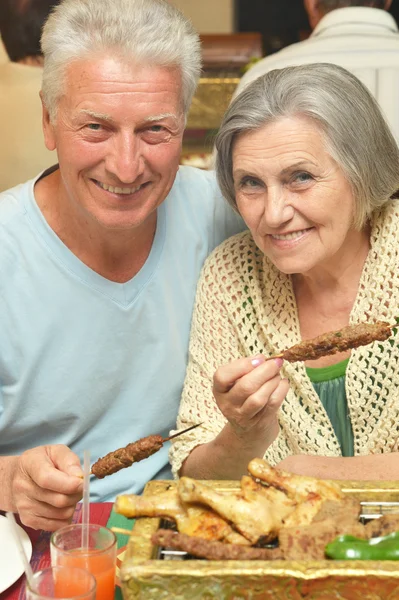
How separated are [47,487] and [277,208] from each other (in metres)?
0.97

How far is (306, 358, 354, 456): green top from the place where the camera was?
241 cm

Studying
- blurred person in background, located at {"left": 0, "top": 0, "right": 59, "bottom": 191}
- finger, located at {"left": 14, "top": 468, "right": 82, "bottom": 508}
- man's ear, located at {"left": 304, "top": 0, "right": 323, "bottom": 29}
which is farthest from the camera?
blurred person in background, located at {"left": 0, "top": 0, "right": 59, "bottom": 191}

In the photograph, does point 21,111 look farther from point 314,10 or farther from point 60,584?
point 60,584

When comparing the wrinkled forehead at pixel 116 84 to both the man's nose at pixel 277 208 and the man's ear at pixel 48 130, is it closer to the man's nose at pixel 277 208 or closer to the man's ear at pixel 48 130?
the man's ear at pixel 48 130

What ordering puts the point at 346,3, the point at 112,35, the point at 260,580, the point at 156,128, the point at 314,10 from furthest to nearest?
the point at 314,10 < the point at 346,3 < the point at 156,128 < the point at 112,35 < the point at 260,580

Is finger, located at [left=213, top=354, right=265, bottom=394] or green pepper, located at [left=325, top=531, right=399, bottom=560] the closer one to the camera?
green pepper, located at [left=325, top=531, right=399, bottom=560]

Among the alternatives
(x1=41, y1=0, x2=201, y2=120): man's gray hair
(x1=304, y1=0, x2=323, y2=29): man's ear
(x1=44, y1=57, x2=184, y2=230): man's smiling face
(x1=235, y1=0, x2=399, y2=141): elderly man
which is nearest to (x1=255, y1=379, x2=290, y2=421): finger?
(x1=44, y1=57, x2=184, y2=230): man's smiling face

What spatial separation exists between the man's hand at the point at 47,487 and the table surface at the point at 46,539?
0.16ft

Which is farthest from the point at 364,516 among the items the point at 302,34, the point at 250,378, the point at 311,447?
the point at 302,34

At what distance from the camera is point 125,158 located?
217cm

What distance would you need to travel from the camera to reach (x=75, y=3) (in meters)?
2.21

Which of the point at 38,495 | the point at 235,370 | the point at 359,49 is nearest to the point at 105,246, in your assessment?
the point at 235,370

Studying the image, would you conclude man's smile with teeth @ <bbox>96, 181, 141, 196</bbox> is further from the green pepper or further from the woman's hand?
the green pepper

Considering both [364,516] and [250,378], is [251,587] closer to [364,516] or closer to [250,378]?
[364,516]
